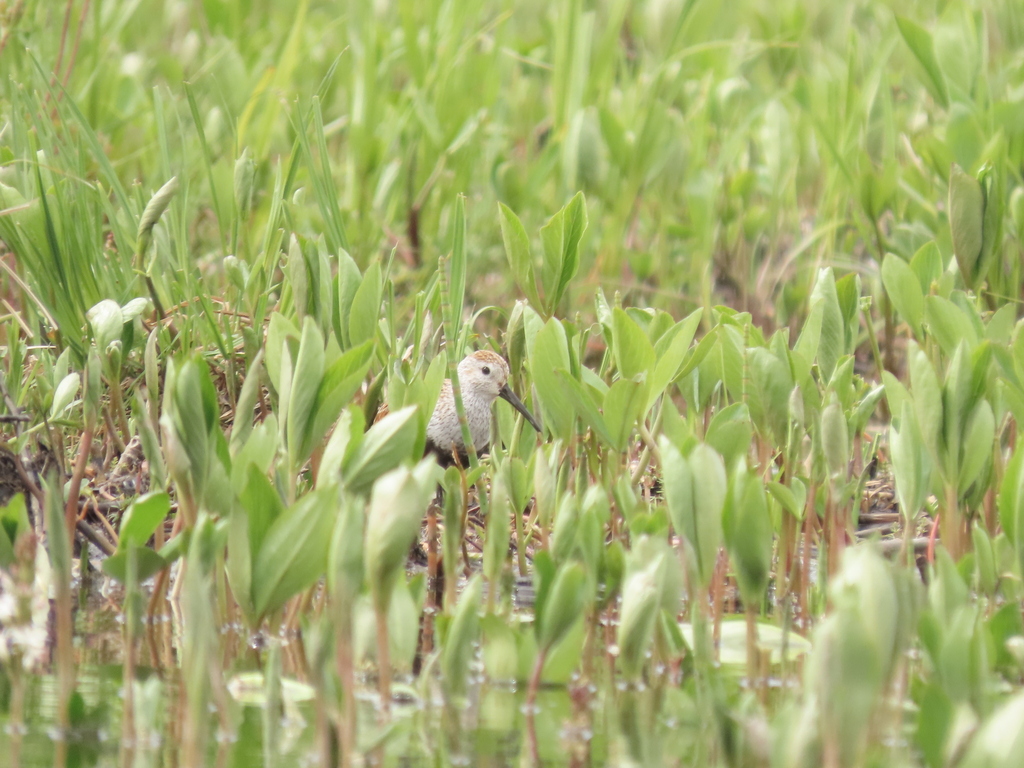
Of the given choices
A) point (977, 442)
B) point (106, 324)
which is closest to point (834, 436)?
point (977, 442)

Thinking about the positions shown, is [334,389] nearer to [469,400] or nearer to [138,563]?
[138,563]

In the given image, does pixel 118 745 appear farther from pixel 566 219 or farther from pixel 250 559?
pixel 566 219

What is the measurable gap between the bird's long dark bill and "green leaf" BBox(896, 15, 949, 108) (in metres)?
1.65

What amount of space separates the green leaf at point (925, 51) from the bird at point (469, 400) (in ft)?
5.30

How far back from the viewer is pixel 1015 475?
2.34 m

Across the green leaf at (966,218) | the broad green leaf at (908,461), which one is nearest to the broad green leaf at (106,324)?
the broad green leaf at (908,461)

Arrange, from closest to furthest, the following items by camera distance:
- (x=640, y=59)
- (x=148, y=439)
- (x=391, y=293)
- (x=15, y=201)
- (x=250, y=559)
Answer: (x=250, y=559) → (x=148, y=439) → (x=391, y=293) → (x=15, y=201) → (x=640, y=59)

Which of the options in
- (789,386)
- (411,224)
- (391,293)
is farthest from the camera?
(411,224)

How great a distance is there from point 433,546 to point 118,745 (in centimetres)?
109

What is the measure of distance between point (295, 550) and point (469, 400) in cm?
216

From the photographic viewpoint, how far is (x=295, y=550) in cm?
209

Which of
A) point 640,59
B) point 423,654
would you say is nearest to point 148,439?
point 423,654

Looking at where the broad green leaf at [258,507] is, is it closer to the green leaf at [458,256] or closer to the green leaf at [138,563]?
the green leaf at [138,563]

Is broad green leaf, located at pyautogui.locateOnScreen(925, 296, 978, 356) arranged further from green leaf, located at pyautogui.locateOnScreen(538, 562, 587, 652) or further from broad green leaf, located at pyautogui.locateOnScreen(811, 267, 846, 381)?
green leaf, located at pyautogui.locateOnScreen(538, 562, 587, 652)
